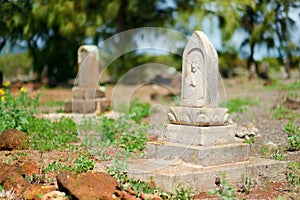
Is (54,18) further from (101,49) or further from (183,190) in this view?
(183,190)

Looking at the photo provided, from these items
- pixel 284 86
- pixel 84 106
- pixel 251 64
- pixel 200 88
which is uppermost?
pixel 251 64

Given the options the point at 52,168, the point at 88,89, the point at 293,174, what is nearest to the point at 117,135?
the point at 52,168

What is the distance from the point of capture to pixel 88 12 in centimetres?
2270

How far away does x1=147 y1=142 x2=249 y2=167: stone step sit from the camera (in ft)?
18.7

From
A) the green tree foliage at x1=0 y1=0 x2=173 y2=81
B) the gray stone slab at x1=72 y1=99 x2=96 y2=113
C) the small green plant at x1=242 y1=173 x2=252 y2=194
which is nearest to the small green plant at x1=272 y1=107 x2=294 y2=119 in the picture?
the gray stone slab at x1=72 y1=99 x2=96 y2=113

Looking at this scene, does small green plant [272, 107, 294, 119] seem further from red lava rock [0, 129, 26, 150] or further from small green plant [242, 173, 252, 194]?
red lava rock [0, 129, 26, 150]

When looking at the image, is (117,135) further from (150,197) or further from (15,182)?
Answer: (150,197)

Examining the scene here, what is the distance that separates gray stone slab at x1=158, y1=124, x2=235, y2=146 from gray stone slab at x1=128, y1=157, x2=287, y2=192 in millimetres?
297

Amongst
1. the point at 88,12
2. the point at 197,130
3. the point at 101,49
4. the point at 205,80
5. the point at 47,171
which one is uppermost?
the point at 88,12

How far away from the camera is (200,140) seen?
579 cm

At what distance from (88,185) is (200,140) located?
164 centimetres

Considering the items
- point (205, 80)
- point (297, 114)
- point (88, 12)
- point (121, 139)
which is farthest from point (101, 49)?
point (205, 80)

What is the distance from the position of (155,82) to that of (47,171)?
1753 centimetres

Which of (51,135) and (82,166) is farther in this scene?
(51,135)
